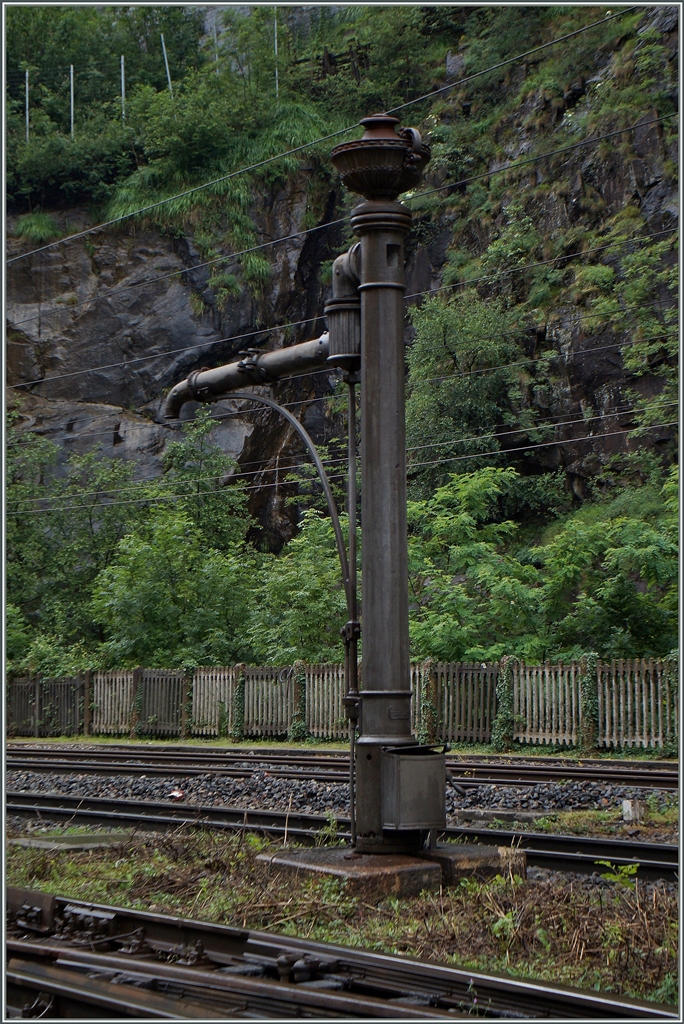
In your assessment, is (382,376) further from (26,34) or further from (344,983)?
(26,34)

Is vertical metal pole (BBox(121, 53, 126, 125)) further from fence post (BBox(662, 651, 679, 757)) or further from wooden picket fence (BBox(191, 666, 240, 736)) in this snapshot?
fence post (BBox(662, 651, 679, 757))

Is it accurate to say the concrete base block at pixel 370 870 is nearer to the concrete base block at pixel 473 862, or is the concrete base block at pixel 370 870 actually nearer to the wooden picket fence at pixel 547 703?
the concrete base block at pixel 473 862

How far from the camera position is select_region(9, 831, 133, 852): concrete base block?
937 centimetres

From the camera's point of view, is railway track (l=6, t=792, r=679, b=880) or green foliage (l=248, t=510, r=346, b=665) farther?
green foliage (l=248, t=510, r=346, b=665)

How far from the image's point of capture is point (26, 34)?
56.0 m

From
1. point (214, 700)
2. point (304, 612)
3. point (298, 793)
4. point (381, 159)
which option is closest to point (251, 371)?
point (381, 159)

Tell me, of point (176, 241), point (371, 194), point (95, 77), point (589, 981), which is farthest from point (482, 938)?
point (95, 77)

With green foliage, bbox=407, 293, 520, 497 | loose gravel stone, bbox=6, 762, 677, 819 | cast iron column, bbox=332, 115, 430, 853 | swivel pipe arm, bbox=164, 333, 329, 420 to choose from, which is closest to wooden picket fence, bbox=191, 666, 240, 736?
loose gravel stone, bbox=6, 762, 677, 819

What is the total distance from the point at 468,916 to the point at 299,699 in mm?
16529

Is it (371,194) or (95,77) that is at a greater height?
(95,77)

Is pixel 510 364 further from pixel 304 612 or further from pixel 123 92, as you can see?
pixel 123 92

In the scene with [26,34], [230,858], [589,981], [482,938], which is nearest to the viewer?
[589,981]

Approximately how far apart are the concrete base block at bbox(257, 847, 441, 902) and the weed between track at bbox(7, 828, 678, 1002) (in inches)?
3.1

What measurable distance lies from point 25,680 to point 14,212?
30.2m
